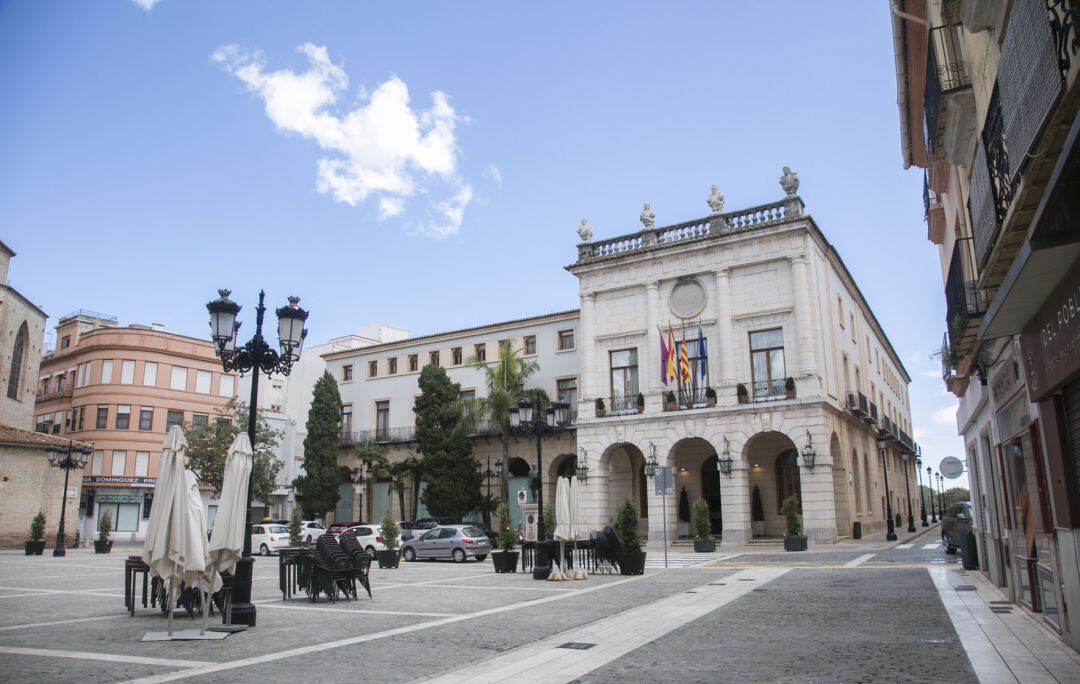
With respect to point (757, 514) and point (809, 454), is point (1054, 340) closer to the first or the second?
point (809, 454)

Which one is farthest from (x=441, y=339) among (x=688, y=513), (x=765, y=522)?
(x=765, y=522)

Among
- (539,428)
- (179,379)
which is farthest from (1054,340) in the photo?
(179,379)

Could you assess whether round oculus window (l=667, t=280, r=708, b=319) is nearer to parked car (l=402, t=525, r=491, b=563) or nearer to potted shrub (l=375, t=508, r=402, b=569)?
parked car (l=402, t=525, r=491, b=563)

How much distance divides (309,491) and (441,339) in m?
12.1

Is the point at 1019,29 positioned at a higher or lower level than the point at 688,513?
higher

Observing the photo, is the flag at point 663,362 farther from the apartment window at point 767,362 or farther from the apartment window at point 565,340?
the apartment window at point 565,340

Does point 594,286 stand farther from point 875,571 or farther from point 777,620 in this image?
point 777,620

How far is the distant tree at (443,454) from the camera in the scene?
39.5m

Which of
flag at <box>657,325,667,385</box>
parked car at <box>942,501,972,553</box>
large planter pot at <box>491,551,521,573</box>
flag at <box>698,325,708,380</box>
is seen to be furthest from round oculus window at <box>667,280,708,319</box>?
large planter pot at <box>491,551,521,573</box>

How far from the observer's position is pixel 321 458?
4509cm

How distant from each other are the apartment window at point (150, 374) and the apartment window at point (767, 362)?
130 feet

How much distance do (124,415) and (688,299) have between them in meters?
38.0

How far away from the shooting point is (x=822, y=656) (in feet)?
25.3

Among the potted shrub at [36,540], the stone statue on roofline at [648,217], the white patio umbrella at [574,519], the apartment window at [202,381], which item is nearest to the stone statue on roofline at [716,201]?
the stone statue on roofline at [648,217]
